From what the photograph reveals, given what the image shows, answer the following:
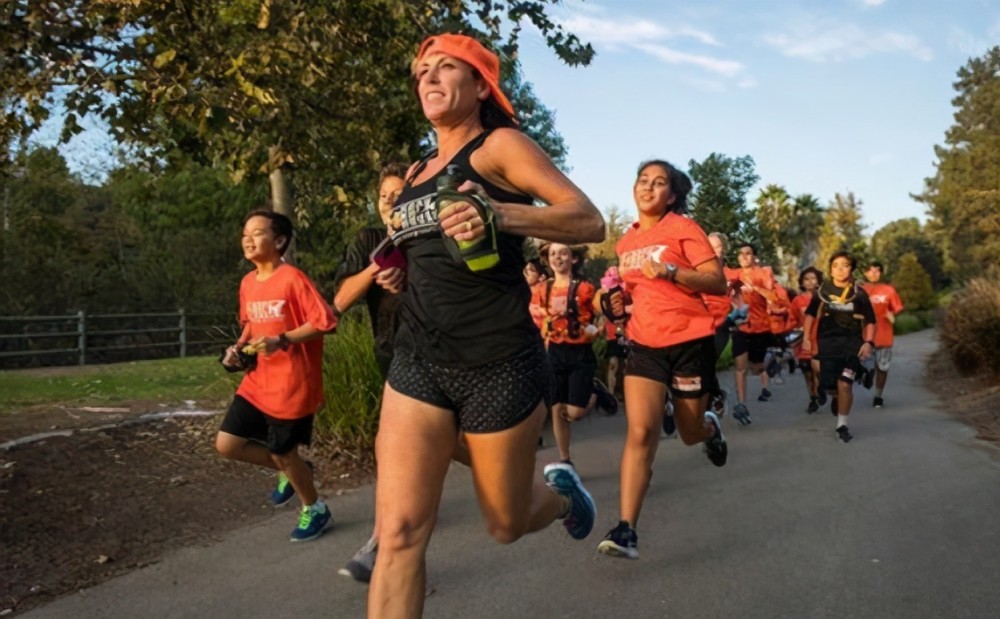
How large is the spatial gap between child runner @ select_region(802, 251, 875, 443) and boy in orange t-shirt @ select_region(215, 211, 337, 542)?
5.76 m

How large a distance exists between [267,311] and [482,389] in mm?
2706

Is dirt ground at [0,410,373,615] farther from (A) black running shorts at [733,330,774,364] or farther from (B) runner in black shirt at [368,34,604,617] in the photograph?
(A) black running shorts at [733,330,774,364]

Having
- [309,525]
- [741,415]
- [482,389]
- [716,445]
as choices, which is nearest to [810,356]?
[741,415]

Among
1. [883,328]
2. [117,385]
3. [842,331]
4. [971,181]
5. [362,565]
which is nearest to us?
[362,565]

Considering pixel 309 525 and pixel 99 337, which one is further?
pixel 99 337

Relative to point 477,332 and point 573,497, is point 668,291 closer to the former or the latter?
point 573,497

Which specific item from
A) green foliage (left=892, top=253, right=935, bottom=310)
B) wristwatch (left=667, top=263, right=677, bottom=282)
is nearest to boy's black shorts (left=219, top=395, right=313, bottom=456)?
wristwatch (left=667, top=263, right=677, bottom=282)

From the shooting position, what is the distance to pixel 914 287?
58312mm

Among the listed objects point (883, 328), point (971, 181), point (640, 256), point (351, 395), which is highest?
point (971, 181)

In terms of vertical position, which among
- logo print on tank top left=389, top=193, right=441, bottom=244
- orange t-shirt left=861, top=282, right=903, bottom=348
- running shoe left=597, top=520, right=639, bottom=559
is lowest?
running shoe left=597, top=520, right=639, bottom=559

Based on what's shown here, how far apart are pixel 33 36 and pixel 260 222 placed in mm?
2816

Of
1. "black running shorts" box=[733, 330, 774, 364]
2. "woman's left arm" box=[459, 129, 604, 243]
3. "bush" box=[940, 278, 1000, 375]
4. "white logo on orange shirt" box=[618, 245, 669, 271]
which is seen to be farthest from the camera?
"bush" box=[940, 278, 1000, 375]

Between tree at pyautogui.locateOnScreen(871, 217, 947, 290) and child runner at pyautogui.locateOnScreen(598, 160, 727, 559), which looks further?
tree at pyautogui.locateOnScreen(871, 217, 947, 290)

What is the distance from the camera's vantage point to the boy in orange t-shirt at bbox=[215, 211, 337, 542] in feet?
16.8
